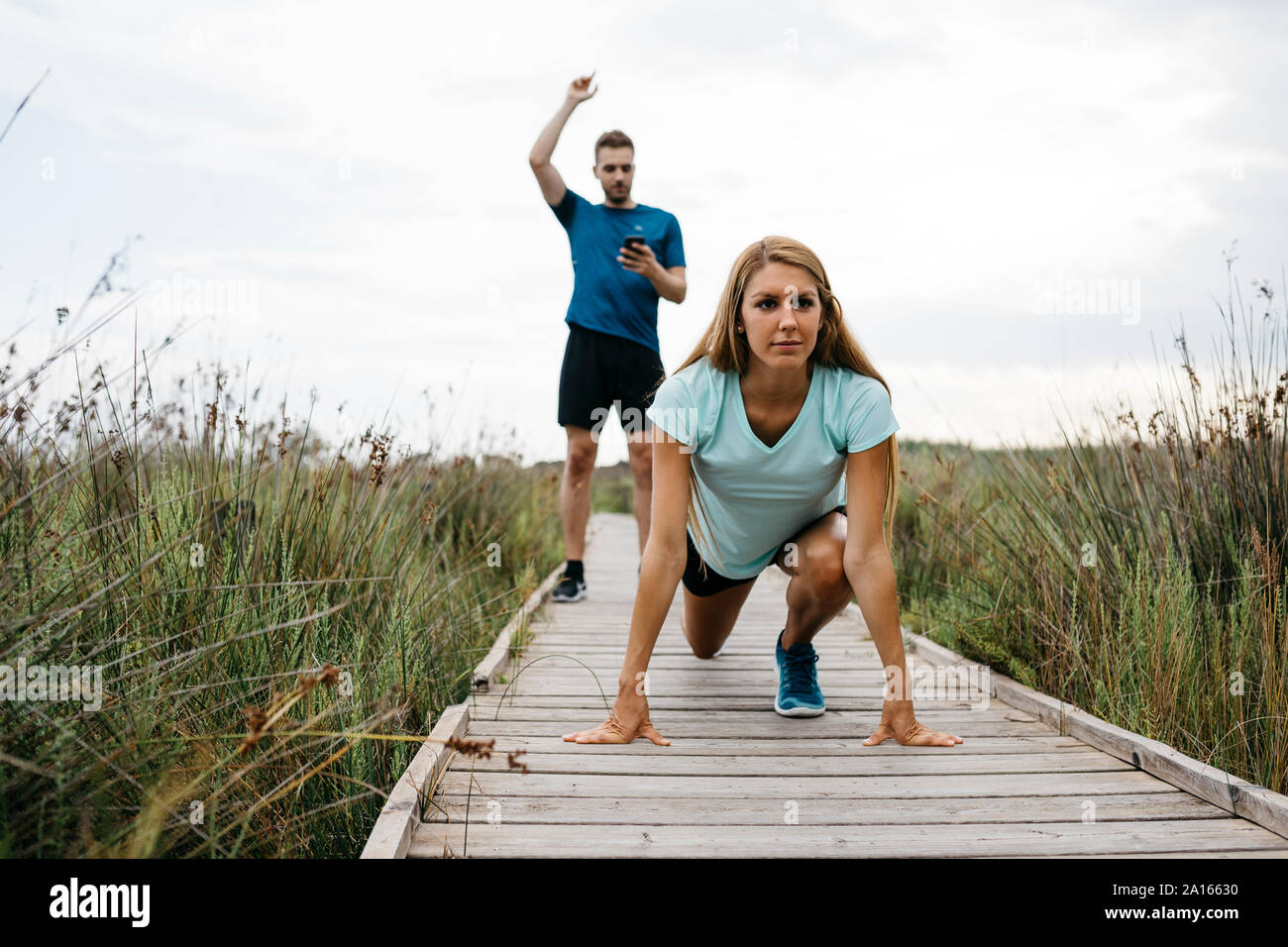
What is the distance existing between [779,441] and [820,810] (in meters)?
1.08

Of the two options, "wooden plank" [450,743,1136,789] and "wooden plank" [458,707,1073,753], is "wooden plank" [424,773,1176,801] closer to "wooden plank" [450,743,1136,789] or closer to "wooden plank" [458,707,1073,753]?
"wooden plank" [450,743,1136,789]

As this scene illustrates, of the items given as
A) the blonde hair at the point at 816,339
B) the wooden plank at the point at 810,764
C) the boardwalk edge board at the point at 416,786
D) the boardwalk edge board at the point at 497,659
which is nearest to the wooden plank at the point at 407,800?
the boardwalk edge board at the point at 416,786

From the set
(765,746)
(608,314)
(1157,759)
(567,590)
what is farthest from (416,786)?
(567,590)

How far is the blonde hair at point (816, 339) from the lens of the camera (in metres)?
2.64

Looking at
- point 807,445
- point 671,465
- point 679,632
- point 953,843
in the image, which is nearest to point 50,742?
point 671,465

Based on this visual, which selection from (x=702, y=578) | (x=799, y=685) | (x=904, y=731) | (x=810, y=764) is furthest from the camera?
(x=702, y=578)

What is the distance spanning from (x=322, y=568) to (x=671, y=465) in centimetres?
123

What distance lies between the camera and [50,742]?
1.66m

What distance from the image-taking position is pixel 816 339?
277 centimetres

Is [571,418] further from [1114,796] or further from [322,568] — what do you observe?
[1114,796]

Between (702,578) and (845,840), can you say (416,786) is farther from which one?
(702,578)

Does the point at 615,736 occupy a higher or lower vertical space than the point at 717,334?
lower

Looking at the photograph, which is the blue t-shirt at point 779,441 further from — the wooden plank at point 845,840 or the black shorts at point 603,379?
the black shorts at point 603,379

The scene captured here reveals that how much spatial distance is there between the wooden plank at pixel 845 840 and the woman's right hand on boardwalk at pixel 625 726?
20.9 inches
